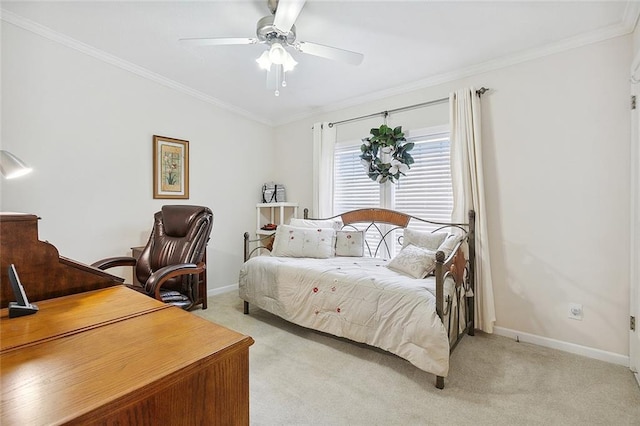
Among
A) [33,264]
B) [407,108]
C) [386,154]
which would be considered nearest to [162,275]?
[33,264]

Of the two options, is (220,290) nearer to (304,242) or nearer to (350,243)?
(304,242)

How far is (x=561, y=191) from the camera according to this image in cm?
241

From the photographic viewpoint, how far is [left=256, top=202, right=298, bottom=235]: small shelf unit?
411 cm

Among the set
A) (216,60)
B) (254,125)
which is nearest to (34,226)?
(216,60)

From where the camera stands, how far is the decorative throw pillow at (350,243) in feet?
10.7

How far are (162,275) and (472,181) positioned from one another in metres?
2.69

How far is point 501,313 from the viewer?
8.82 ft

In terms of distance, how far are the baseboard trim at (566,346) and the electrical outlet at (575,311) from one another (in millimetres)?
222

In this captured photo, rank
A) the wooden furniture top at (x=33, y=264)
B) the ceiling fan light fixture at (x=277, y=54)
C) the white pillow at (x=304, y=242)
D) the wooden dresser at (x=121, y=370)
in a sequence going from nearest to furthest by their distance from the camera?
1. the wooden dresser at (x=121, y=370)
2. the wooden furniture top at (x=33, y=264)
3. the ceiling fan light fixture at (x=277, y=54)
4. the white pillow at (x=304, y=242)

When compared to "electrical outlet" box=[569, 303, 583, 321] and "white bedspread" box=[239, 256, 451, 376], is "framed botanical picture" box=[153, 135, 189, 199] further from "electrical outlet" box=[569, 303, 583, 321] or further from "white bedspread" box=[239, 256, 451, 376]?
"electrical outlet" box=[569, 303, 583, 321]

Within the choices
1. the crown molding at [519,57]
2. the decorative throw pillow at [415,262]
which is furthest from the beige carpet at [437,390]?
the crown molding at [519,57]

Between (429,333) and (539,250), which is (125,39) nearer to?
(429,333)

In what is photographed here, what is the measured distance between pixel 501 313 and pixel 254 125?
3819mm

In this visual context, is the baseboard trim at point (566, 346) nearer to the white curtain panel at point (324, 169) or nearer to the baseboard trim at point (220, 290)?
the white curtain panel at point (324, 169)
